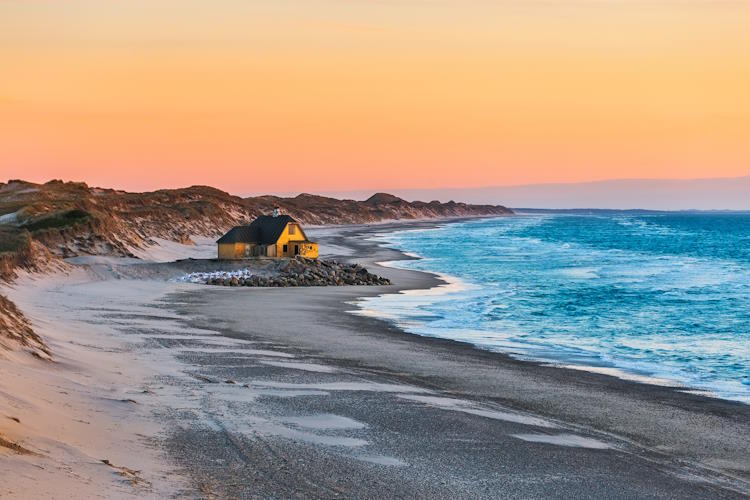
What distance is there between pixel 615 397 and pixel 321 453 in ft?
29.6

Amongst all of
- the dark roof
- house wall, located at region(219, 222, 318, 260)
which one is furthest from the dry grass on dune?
the dark roof

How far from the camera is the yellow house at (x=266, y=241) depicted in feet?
200

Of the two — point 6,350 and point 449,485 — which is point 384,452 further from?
point 6,350

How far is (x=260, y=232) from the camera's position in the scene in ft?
204

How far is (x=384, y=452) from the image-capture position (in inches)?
546

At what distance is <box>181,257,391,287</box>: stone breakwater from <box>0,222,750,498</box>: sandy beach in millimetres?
21852

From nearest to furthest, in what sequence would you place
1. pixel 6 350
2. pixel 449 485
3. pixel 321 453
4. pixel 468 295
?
pixel 449 485 < pixel 321 453 < pixel 6 350 < pixel 468 295

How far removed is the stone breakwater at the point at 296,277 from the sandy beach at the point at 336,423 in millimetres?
21852

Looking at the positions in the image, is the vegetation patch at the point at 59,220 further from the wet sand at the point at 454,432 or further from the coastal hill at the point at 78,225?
the wet sand at the point at 454,432

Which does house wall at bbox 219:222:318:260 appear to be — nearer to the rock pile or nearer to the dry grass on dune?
the rock pile

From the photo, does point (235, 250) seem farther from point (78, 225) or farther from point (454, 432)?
point (454, 432)

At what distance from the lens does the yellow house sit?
60.9 metres

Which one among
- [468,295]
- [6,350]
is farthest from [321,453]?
[468,295]

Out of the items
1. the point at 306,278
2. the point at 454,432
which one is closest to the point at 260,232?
the point at 306,278
